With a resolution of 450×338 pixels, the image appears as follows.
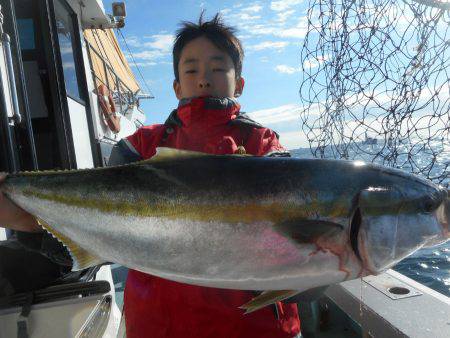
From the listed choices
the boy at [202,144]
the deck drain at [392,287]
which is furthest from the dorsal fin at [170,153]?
the deck drain at [392,287]

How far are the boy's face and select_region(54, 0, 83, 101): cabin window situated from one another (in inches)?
154

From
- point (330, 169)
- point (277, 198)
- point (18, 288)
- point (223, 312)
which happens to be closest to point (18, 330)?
point (18, 288)

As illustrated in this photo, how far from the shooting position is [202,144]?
2492 millimetres

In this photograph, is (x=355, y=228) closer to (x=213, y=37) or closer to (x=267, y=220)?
(x=267, y=220)

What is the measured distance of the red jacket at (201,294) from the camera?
213 cm

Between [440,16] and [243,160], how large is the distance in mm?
4036

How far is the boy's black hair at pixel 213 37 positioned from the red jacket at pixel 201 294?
1.38 feet

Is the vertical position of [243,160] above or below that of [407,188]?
above

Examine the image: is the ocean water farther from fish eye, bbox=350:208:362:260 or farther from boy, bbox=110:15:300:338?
fish eye, bbox=350:208:362:260

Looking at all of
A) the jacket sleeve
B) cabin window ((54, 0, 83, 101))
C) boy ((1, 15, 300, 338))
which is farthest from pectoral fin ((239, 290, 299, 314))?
cabin window ((54, 0, 83, 101))

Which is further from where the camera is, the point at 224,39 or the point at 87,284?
the point at 87,284

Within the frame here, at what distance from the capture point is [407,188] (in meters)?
1.70

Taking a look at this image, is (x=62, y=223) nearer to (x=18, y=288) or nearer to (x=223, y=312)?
(x=223, y=312)

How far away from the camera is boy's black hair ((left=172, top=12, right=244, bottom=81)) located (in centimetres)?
266
